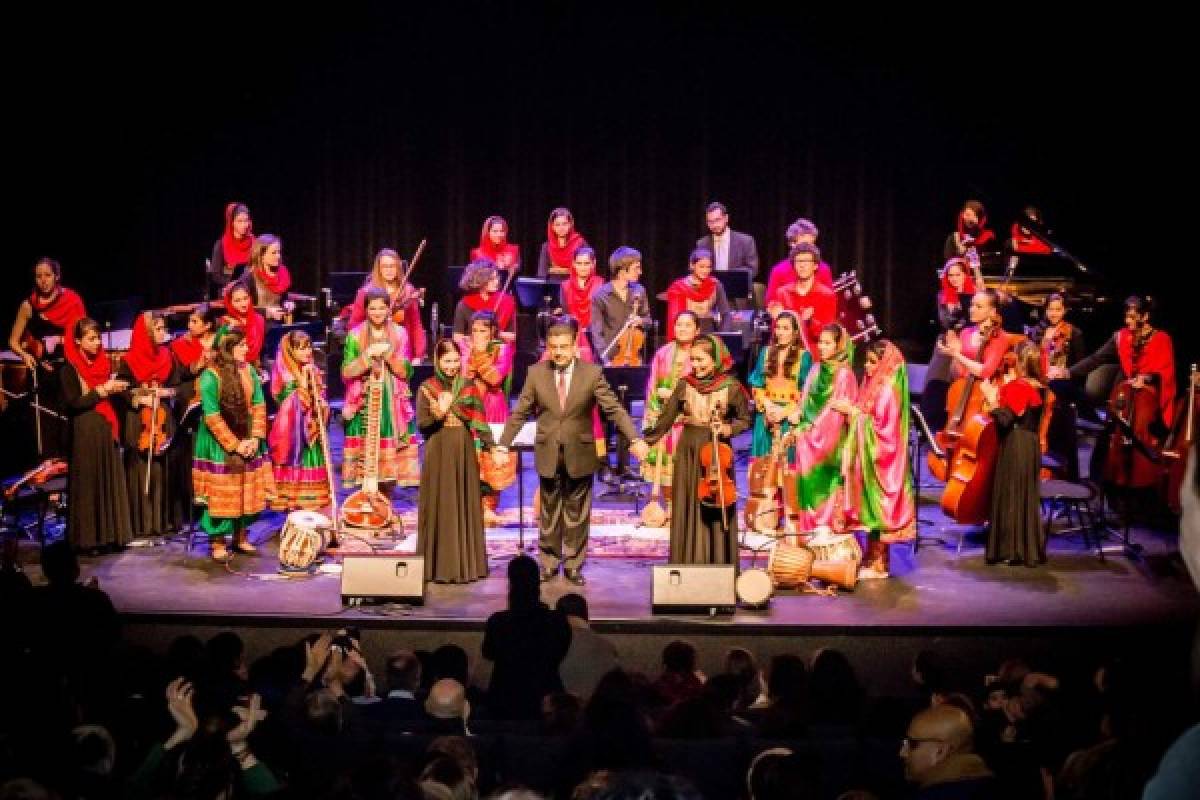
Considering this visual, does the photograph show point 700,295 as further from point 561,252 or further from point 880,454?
point 880,454

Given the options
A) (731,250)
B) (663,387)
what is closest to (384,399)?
(663,387)

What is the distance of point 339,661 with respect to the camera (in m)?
7.75

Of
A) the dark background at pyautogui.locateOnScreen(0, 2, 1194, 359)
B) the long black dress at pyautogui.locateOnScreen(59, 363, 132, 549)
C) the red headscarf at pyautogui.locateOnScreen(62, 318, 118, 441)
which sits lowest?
the long black dress at pyautogui.locateOnScreen(59, 363, 132, 549)

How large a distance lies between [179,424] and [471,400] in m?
2.31

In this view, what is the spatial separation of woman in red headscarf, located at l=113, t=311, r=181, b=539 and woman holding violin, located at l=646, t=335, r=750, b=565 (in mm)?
3727

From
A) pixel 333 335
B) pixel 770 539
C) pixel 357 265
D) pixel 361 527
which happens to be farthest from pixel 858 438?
pixel 357 265

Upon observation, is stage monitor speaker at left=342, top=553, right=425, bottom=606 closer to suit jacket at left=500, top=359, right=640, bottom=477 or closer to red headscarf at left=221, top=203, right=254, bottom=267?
suit jacket at left=500, top=359, right=640, bottom=477

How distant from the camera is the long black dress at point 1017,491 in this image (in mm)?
10391

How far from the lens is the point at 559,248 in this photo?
1471 cm

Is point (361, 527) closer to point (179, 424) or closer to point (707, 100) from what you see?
point (179, 424)

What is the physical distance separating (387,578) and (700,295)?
14.7ft

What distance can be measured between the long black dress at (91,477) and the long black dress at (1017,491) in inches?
236

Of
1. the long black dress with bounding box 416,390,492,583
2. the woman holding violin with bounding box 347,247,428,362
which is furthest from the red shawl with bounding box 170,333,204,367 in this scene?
the long black dress with bounding box 416,390,492,583

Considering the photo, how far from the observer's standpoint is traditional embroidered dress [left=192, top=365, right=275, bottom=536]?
1043cm
